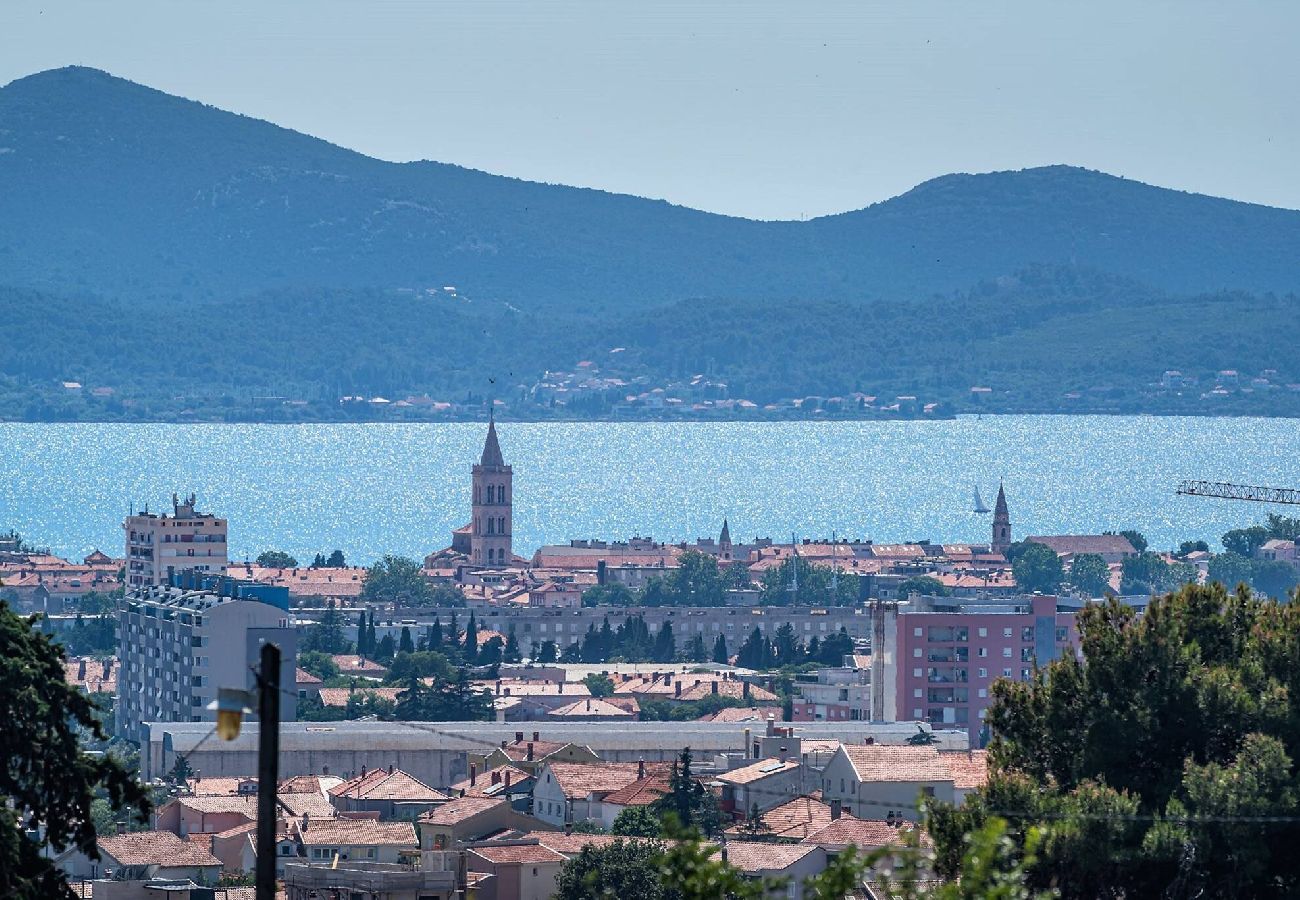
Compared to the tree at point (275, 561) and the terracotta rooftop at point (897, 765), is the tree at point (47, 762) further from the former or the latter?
the tree at point (275, 561)

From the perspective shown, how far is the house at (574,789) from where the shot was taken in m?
46.3

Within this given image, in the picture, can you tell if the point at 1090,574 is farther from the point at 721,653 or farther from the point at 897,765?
the point at 897,765

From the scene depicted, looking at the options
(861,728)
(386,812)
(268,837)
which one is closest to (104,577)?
(861,728)

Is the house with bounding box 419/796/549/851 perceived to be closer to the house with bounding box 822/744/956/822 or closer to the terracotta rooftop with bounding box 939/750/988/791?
the house with bounding box 822/744/956/822

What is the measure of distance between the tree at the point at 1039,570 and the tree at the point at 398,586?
26.3 meters

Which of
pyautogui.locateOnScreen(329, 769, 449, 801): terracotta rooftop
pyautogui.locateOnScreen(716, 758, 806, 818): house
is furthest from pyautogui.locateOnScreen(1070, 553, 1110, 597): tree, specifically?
pyautogui.locateOnScreen(716, 758, 806, 818): house

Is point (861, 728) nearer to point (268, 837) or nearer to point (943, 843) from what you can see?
point (943, 843)

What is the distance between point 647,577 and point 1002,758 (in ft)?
372

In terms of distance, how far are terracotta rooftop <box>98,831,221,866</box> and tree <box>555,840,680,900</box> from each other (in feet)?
17.5

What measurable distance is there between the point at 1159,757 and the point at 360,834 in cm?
1676

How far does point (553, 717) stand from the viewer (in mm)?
77062

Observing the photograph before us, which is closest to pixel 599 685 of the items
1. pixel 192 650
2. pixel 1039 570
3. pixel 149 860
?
pixel 192 650

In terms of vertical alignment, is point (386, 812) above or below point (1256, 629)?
below

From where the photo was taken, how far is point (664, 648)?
10725cm
